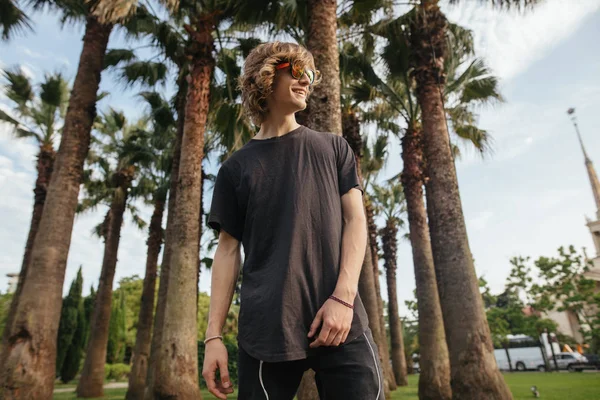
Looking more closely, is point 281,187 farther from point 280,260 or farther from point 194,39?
point 194,39

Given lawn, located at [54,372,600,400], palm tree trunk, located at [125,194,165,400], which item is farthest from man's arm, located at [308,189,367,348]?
palm tree trunk, located at [125,194,165,400]

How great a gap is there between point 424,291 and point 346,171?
1061 centimetres

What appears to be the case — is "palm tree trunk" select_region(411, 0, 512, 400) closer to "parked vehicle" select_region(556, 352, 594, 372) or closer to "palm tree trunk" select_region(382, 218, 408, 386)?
"palm tree trunk" select_region(382, 218, 408, 386)

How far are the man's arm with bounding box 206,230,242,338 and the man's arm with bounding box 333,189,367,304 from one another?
419 mm

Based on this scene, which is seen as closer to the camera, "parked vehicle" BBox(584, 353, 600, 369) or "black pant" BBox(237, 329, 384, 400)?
"black pant" BBox(237, 329, 384, 400)

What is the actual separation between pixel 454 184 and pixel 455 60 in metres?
5.71

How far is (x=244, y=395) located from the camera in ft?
Result: 4.33

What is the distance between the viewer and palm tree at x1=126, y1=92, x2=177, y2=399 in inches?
488

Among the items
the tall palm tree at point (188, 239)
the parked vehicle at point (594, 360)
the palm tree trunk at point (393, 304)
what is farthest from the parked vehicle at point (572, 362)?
the tall palm tree at point (188, 239)

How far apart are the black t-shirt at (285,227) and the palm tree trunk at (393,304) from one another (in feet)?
64.0

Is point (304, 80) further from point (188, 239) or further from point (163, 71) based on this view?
point (163, 71)

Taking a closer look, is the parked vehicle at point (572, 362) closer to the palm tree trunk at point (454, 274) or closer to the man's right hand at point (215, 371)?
the palm tree trunk at point (454, 274)

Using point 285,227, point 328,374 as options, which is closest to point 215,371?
point 328,374

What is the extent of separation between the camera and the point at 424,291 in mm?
11352
